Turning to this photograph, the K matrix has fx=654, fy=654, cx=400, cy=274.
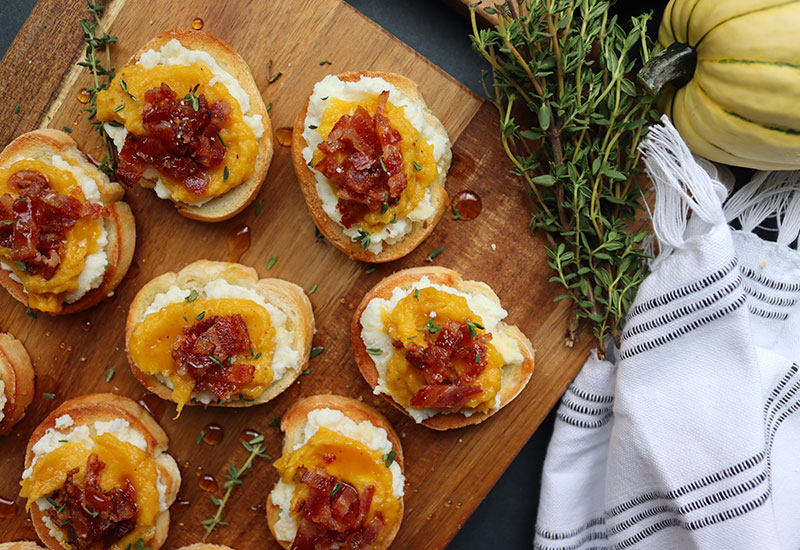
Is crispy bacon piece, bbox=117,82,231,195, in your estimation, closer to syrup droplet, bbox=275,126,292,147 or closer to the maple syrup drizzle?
syrup droplet, bbox=275,126,292,147

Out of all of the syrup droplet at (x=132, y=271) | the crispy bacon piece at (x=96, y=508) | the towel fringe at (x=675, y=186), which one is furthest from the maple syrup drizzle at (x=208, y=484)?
the towel fringe at (x=675, y=186)

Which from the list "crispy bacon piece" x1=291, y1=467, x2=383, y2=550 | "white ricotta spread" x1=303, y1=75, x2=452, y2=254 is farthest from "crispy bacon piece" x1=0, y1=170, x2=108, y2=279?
"crispy bacon piece" x1=291, y1=467, x2=383, y2=550

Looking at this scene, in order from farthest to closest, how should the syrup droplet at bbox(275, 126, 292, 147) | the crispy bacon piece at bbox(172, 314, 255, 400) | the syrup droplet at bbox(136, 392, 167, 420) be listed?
the syrup droplet at bbox(136, 392, 167, 420), the syrup droplet at bbox(275, 126, 292, 147), the crispy bacon piece at bbox(172, 314, 255, 400)

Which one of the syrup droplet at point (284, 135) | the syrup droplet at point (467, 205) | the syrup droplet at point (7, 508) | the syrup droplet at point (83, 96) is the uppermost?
the syrup droplet at point (467, 205)

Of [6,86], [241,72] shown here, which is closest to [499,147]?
[241,72]

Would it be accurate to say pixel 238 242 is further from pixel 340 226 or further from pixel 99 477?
pixel 99 477

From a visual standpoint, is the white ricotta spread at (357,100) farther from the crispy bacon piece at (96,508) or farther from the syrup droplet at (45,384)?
the syrup droplet at (45,384)
